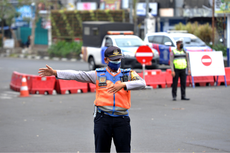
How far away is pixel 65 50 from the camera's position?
109ft

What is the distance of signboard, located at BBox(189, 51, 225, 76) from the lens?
49.7 feet

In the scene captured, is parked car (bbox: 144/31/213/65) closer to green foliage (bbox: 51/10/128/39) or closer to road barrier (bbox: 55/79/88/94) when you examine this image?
road barrier (bbox: 55/79/88/94)

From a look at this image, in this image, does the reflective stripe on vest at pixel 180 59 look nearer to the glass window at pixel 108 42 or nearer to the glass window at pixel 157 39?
the glass window at pixel 108 42

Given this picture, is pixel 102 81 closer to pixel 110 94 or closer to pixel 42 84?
pixel 110 94

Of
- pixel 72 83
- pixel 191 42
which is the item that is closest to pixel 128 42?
pixel 191 42

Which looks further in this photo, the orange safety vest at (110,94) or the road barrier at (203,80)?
the road barrier at (203,80)

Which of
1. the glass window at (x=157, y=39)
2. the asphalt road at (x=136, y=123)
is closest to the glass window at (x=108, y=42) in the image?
the glass window at (x=157, y=39)

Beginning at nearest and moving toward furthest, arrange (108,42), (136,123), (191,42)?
(136,123) → (191,42) → (108,42)

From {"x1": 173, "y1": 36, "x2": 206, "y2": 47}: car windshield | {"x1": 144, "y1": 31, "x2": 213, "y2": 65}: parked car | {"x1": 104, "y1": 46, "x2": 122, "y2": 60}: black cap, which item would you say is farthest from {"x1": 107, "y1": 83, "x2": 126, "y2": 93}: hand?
{"x1": 173, "y1": 36, "x2": 206, "y2": 47}: car windshield

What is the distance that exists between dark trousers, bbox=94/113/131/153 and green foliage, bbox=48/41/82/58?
92.5 feet

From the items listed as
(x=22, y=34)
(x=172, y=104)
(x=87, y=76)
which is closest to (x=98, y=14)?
(x=22, y=34)

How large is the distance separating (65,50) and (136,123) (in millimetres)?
25180

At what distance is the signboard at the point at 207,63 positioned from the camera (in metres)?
15.1

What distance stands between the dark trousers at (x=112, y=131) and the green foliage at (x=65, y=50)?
28208mm
